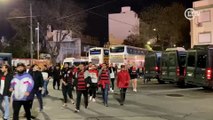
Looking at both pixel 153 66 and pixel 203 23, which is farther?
pixel 203 23

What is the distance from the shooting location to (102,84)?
16.5 metres

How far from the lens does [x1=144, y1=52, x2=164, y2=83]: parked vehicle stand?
30891 mm

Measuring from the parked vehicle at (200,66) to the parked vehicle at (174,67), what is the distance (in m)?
1.44

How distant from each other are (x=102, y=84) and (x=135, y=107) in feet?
5.48

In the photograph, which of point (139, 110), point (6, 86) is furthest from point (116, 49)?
point (6, 86)

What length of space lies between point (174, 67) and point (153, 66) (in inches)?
191

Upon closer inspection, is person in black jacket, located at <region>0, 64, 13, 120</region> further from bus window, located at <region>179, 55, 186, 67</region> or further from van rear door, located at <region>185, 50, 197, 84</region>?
bus window, located at <region>179, 55, 186, 67</region>

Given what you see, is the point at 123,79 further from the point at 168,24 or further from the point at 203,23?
the point at 168,24

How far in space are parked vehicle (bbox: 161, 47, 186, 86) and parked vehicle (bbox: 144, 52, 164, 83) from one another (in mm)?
2169

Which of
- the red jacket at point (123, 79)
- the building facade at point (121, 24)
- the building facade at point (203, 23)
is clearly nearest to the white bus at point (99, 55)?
the building facade at point (203, 23)

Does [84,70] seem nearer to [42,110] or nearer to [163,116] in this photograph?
[42,110]

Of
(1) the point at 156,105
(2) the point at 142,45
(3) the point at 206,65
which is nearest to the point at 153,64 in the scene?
(3) the point at 206,65

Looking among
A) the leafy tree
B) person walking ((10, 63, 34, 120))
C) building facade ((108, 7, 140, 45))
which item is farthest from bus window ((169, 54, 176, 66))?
building facade ((108, 7, 140, 45))

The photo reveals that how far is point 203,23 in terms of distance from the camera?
150 ft
